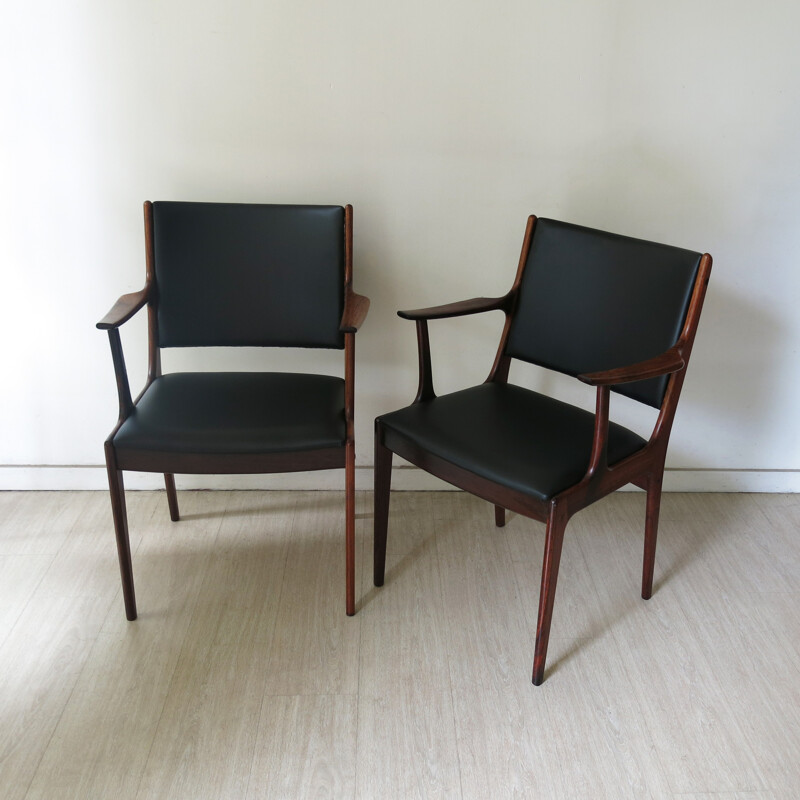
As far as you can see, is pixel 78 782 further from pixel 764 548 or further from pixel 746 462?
pixel 746 462

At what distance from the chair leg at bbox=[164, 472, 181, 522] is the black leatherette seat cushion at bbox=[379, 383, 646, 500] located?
732mm

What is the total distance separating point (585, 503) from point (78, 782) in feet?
3.77

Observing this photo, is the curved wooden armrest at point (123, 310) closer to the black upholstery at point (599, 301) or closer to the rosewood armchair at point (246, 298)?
the rosewood armchair at point (246, 298)

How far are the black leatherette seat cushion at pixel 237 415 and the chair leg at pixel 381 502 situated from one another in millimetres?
154

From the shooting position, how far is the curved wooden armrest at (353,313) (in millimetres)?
1904

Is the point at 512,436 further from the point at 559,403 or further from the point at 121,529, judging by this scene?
the point at 121,529

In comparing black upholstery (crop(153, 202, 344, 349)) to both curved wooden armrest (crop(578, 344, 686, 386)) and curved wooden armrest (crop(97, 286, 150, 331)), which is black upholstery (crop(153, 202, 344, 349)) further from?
curved wooden armrest (crop(578, 344, 686, 386))

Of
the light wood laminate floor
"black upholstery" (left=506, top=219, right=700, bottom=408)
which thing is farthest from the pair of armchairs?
the light wood laminate floor

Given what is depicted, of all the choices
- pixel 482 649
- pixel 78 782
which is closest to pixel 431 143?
pixel 482 649

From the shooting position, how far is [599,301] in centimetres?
202

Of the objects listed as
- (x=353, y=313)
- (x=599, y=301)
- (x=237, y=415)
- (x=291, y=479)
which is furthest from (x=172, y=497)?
(x=599, y=301)

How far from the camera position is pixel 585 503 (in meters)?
1.81

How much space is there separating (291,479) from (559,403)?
0.92m

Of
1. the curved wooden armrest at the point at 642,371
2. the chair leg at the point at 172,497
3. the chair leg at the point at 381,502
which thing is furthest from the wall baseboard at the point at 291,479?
the curved wooden armrest at the point at 642,371
